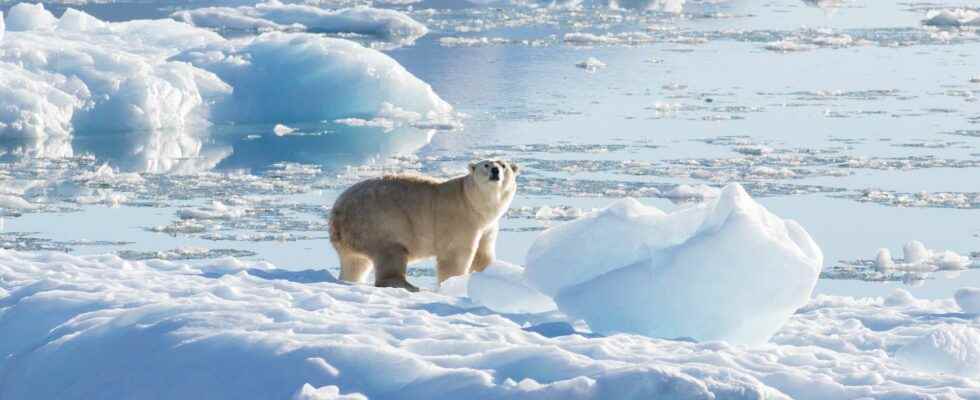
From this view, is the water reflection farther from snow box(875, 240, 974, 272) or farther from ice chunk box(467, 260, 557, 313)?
ice chunk box(467, 260, 557, 313)

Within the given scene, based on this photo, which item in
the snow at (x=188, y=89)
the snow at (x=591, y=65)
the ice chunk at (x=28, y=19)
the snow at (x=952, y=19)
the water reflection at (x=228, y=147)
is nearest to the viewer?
the water reflection at (x=228, y=147)

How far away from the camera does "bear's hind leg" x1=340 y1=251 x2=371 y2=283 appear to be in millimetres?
6316

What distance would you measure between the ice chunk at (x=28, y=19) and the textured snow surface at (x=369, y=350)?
11898 mm

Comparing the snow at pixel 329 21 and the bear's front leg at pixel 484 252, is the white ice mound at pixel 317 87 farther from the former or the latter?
the bear's front leg at pixel 484 252

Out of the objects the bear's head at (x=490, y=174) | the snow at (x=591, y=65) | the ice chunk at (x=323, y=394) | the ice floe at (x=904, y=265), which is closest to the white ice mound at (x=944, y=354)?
the ice chunk at (x=323, y=394)

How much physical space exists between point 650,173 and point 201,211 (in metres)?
2.95

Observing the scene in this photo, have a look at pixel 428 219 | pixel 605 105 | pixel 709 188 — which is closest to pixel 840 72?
pixel 605 105

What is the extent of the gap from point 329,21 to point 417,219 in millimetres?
15170

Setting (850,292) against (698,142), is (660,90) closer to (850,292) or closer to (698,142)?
(698,142)

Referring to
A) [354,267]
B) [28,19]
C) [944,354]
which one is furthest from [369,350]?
[28,19]

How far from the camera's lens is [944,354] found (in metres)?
4.61

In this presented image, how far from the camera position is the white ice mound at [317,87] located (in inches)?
527

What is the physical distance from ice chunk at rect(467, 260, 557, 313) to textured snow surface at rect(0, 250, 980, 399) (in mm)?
71

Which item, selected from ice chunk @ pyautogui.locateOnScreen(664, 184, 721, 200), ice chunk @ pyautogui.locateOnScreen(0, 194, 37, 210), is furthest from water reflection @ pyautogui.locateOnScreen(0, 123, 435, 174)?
ice chunk @ pyautogui.locateOnScreen(664, 184, 721, 200)
